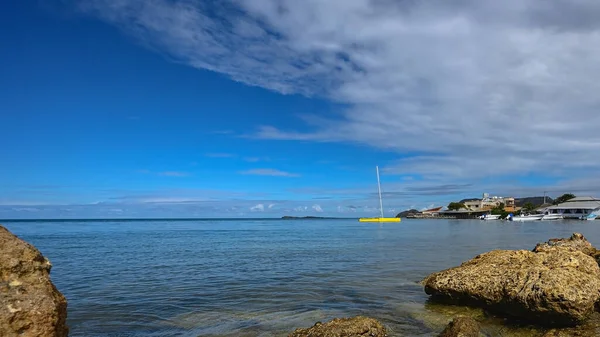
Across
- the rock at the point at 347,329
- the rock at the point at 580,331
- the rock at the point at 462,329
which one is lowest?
the rock at the point at 580,331

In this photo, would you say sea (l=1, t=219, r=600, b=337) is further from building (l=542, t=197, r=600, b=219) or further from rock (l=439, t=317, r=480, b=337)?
building (l=542, t=197, r=600, b=219)

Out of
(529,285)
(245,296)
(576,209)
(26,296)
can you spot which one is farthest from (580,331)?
(576,209)

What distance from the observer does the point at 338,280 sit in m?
20.6

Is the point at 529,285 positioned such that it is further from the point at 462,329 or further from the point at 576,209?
the point at 576,209

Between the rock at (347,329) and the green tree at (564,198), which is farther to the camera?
the green tree at (564,198)

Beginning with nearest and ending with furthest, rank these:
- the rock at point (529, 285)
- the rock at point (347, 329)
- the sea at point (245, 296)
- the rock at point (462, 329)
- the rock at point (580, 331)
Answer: the rock at point (347, 329), the rock at point (462, 329), the rock at point (580, 331), the rock at point (529, 285), the sea at point (245, 296)

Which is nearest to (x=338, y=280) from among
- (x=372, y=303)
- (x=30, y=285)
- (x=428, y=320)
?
(x=372, y=303)

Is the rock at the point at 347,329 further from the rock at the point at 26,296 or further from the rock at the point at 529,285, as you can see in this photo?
the rock at the point at 26,296

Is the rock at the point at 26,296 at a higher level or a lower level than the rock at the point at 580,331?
higher

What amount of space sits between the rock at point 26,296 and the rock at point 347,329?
5.09 metres

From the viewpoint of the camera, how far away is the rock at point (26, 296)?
6035 mm

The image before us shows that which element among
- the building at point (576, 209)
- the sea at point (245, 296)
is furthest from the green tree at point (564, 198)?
the sea at point (245, 296)

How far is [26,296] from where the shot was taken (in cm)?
634

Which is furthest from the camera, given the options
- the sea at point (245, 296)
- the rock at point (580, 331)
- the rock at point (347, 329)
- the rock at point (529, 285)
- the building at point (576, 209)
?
the building at point (576, 209)
